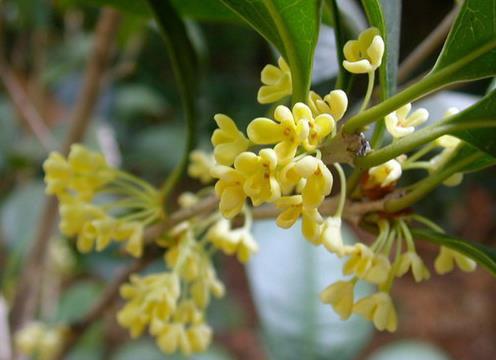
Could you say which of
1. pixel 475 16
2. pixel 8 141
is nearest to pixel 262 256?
pixel 475 16

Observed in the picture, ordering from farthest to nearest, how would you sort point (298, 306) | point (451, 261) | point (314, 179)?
point (298, 306) < point (451, 261) < point (314, 179)

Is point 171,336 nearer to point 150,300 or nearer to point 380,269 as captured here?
point 150,300

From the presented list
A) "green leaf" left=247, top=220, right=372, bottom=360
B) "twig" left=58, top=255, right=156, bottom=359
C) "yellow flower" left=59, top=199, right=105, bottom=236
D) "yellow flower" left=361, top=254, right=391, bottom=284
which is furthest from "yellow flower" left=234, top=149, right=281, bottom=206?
"green leaf" left=247, top=220, right=372, bottom=360

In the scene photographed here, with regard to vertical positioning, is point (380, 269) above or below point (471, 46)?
below

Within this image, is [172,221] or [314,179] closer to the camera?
[314,179]

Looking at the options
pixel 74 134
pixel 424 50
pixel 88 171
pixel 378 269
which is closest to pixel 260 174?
pixel 378 269

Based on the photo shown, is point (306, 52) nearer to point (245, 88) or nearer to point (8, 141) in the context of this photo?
point (8, 141)

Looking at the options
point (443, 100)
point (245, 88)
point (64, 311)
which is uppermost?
point (443, 100)
